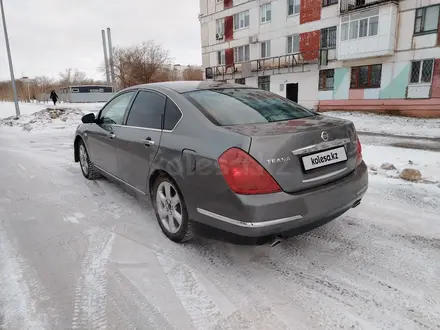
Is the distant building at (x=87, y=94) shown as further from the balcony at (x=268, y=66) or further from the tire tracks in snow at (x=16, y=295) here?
the tire tracks in snow at (x=16, y=295)

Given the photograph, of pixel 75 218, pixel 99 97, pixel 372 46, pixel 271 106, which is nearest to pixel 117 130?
pixel 75 218

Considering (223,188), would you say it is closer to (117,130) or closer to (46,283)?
(46,283)

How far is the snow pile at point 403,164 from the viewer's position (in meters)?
4.79

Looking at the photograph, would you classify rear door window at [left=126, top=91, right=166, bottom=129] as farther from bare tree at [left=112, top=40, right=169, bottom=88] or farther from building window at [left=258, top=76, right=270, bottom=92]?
bare tree at [left=112, top=40, right=169, bottom=88]

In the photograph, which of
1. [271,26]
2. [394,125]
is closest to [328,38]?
[271,26]

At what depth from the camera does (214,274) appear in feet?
8.37

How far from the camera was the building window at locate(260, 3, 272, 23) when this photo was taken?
78.5ft

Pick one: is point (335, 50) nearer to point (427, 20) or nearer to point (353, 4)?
point (353, 4)

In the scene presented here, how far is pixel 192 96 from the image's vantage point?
3.12m

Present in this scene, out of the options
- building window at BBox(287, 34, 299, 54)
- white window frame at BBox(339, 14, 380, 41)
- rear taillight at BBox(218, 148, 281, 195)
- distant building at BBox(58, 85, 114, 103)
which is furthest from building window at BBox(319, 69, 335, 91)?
distant building at BBox(58, 85, 114, 103)

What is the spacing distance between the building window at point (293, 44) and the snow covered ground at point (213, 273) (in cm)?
2082

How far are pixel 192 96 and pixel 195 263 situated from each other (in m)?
1.57

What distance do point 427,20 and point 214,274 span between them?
65.2 ft

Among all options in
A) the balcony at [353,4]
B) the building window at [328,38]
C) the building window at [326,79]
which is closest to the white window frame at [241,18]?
the building window at [328,38]
